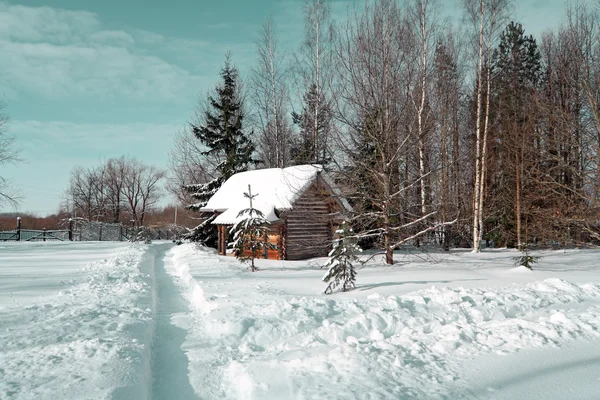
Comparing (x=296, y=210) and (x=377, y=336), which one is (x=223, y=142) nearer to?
(x=296, y=210)

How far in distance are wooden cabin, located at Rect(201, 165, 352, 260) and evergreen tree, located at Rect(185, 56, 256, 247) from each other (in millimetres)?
5546

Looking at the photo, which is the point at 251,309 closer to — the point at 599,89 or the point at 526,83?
the point at 599,89

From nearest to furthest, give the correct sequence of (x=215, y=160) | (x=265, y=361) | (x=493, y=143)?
(x=265, y=361), (x=493, y=143), (x=215, y=160)

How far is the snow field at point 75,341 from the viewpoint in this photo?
3.98 metres

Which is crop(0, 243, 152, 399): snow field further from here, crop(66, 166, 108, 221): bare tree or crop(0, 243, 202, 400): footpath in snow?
crop(66, 166, 108, 221): bare tree

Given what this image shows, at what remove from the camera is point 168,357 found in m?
5.45

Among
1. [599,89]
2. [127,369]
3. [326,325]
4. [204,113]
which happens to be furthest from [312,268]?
[204,113]

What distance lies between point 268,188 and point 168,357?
14.9 metres

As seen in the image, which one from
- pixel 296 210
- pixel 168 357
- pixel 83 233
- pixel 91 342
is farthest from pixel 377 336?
pixel 83 233

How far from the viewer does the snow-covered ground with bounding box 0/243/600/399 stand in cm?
407

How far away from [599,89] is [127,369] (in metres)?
17.2

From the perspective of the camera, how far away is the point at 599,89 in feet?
45.4

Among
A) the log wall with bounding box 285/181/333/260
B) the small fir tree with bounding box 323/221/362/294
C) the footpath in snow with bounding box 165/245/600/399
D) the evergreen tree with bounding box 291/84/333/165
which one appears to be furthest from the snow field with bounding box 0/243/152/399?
the log wall with bounding box 285/181/333/260

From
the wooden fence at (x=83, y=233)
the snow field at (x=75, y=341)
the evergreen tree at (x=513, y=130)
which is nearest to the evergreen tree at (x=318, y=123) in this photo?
the snow field at (x=75, y=341)
